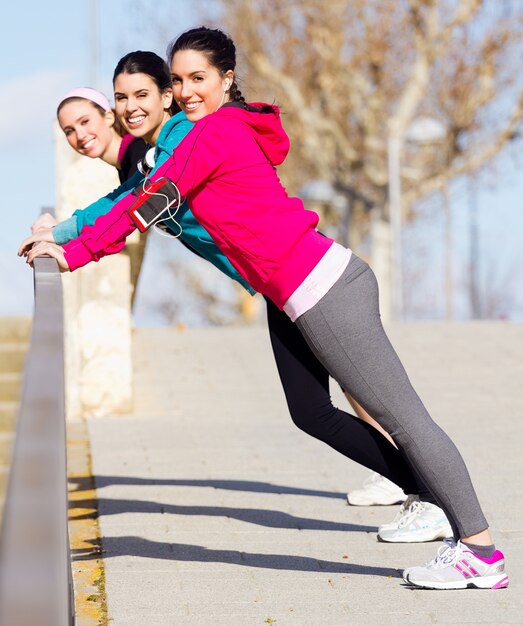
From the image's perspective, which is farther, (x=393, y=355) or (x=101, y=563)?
(x=101, y=563)

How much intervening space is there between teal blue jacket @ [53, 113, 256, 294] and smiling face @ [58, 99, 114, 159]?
0.24 m

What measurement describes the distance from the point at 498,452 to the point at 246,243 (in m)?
3.61

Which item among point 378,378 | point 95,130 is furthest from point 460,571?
point 95,130

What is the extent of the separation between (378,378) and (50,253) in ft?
3.38

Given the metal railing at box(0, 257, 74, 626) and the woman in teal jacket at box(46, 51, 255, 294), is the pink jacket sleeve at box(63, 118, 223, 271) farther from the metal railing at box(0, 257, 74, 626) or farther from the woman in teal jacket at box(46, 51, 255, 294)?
the metal railing at box(0, 257, 74, 626)

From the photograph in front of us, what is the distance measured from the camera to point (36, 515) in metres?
1.60

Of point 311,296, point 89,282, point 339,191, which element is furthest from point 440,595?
point 339,191

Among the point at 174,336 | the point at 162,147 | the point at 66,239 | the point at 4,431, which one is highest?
the point at 162,147

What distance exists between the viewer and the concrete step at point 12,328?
13.8 m

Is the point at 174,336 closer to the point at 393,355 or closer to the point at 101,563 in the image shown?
the point at 101,563

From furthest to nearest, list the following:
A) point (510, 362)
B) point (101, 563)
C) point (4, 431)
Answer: point (4, 431), point (510, 362), point (101, 563)

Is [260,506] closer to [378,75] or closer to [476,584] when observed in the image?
[476,584]

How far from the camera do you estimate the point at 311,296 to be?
3822mm

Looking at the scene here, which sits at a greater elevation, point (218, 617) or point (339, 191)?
point (339, 191)
